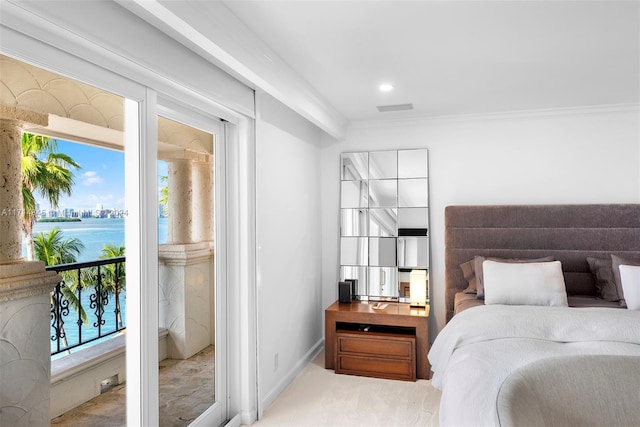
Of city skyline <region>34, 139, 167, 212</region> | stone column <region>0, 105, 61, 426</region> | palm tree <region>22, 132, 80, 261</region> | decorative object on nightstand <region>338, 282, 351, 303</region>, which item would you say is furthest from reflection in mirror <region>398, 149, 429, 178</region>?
stone column <region>0, 105, 61, 426</region>

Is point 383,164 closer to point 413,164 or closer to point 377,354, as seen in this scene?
point 413,164

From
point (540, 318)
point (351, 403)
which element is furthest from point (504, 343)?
point (351, 403)

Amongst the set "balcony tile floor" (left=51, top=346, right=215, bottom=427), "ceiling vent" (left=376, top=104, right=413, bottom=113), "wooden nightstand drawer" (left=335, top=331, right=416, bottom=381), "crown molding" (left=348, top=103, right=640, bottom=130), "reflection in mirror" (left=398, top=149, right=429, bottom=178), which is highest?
"ceiling vent" (left=376, top=104, right=413, bottom=113)

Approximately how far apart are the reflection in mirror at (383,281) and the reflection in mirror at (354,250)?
0.49 ft

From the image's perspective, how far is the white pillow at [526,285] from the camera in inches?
126

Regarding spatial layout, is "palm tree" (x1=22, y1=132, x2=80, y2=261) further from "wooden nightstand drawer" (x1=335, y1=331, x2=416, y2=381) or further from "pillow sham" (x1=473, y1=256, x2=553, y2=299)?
"pillow sham" (x1=473, y1=256, x2=553, y2=299)

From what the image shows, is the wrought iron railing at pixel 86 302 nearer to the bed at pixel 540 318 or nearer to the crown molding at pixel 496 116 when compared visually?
the bed at pixel 540 318

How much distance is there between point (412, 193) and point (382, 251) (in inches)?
25.9

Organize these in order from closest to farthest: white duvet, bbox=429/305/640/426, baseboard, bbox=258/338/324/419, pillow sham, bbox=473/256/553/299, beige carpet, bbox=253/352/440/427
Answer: white duvet, bbox=429/305/640/426 < beige carpet, bbox=253/352/440/427 < baseboard, bbox=258/338/324/419 < pillow sham, bbox=473/256/553/299

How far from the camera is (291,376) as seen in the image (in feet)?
11.9

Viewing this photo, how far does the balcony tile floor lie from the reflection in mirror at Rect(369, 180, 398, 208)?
2314 millimetres

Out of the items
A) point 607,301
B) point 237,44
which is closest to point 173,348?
point 237,44

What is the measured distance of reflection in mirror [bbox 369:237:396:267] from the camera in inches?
171

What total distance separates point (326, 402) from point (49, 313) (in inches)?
85.8
